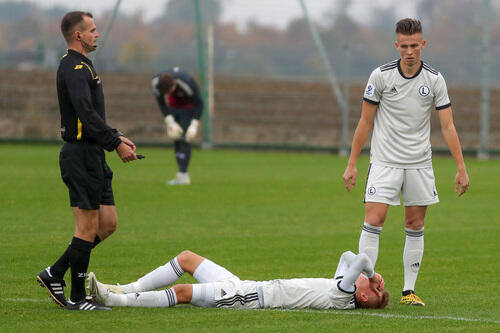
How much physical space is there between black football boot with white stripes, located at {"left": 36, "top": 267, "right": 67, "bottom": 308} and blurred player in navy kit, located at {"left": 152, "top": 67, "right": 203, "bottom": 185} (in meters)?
9.83

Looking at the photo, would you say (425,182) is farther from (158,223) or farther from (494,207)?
(494,207)

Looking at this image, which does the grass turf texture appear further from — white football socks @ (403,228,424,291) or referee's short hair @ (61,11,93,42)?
referee's short hair @ (61,11,93,42)

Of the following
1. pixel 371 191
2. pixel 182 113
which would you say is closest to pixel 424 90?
pixel 371 191

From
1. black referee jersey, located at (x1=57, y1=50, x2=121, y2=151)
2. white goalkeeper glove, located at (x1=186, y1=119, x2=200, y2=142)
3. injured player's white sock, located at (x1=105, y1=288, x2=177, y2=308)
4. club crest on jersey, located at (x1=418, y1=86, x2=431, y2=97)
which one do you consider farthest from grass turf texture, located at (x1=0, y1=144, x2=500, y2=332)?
Answer: club crest on jersey, located at (x1=418, y1=86, x2=431, y2=97)

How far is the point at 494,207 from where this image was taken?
1488cm

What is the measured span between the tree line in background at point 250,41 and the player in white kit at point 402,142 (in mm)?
21421

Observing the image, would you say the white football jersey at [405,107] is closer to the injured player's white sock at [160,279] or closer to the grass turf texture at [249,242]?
the grass turf texture at [249,242]

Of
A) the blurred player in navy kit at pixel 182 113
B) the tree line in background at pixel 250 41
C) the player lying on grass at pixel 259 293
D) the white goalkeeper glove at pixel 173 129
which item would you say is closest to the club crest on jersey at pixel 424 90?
the player lying on grass at pixel 259 293

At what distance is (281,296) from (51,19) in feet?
82.6

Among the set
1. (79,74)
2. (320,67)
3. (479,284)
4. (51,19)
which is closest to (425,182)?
(479,284)

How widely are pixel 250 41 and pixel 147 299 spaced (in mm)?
24115

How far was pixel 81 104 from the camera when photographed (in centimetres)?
689

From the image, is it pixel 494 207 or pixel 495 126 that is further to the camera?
pixel 495 126

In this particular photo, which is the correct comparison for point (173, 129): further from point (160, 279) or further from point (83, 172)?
point (83, 172)
